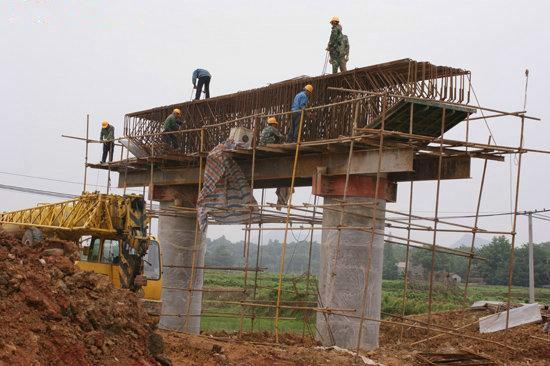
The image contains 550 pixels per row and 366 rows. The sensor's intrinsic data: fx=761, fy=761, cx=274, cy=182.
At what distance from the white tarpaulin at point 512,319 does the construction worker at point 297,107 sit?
7.80 metres

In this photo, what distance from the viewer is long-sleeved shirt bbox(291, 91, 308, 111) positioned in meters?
18.6

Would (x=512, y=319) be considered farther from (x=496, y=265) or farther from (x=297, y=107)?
(x=496, y=265)

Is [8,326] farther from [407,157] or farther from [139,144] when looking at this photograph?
[139,144]

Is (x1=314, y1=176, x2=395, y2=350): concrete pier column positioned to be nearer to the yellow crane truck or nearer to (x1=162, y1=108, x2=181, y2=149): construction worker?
the yellow crane truck

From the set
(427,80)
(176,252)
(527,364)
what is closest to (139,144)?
(176,252)

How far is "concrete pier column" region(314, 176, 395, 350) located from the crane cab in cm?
406

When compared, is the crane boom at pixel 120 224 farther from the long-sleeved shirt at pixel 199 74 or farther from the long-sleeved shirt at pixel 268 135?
the long-sleeved shirt at pixel 199 74

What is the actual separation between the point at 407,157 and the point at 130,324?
7880 millimetres

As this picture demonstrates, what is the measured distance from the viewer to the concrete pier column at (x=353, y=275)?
17.5 m

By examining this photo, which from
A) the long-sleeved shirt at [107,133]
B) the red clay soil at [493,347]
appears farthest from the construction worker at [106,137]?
the red clay soil at [493,347]

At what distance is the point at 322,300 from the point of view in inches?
705

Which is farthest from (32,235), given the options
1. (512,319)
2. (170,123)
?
(512,319)

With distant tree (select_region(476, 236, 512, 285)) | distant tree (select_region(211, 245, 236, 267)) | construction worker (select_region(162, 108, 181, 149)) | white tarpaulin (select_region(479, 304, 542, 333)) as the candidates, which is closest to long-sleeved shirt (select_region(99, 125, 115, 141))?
construction worker (select_region(162, 108, 181, 149))

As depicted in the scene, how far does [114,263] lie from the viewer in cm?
1800
